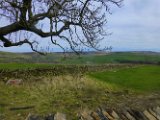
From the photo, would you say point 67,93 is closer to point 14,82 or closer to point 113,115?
point 14,82

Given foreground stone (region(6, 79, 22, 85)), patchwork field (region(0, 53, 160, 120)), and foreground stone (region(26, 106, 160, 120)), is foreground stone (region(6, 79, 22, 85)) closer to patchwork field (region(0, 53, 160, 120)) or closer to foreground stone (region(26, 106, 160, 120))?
patchwork field (region(0, 53, 160, 120))

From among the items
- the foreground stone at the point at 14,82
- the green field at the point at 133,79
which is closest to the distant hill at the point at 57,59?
the green field at the point at 133,79

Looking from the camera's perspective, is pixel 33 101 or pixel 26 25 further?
pixel 26 25

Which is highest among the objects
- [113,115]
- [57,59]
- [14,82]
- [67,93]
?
[14,82]

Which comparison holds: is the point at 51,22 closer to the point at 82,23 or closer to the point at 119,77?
the point at 82,23

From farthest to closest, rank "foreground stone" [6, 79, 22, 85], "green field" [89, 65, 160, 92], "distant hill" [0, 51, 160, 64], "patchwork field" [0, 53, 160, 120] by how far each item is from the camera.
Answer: "distant hill" [0, 51, 160, 64] → "green field" [89, 65, 160, 92] → "foreground stone" [6, 79, 22, 85] → "patchwork field" [0, 53, 160, 120]

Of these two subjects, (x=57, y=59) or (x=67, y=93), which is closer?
(x=67, y=93)

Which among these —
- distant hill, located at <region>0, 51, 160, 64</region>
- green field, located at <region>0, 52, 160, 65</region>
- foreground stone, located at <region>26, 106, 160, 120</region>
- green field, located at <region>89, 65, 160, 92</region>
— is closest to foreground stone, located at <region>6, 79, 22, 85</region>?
green field, located at <region>89, 65, 160, 92</region>

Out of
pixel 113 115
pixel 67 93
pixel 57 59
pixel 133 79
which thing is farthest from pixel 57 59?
pixel 113 115

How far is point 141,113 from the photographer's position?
59.6ft

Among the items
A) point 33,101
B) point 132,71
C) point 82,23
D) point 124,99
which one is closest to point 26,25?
point 82,23

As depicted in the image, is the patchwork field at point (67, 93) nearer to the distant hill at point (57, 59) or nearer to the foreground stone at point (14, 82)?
the foreground stone at point (14, 82)

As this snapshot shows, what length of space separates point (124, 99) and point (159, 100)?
1.85 m

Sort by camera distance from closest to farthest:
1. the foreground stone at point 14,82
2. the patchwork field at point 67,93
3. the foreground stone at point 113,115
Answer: the foreground stone at point 113,115, the patchwork field at point 67,93, the foreground stone at point 14,82
